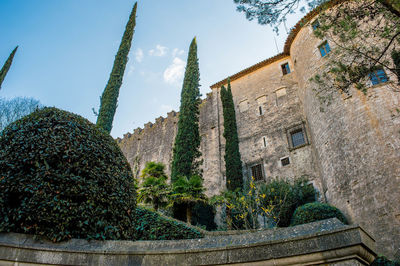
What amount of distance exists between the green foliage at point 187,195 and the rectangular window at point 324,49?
10979 millimetres

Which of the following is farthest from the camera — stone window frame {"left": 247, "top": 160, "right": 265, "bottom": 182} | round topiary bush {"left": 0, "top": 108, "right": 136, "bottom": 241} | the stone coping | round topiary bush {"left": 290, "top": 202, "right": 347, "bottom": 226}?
stone window frame {"left": 247, "top": 160, "right": 265, "bottom": 182}

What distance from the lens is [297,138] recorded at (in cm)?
1794

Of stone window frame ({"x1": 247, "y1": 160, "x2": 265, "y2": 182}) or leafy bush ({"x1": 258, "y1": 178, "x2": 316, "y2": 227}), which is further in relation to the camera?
stone window frame ({"x1": 247, "y1": 160, "x2": 265, "y2": 182})

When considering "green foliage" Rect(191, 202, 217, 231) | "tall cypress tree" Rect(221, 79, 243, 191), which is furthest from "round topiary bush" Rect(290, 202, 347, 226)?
"green foliage" Rect(191, 202, 217, 231)

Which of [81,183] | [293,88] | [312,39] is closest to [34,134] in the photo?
[81,183]

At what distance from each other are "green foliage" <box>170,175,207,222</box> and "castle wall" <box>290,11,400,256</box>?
635 cm

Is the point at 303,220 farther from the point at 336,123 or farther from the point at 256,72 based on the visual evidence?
the point at 256,72

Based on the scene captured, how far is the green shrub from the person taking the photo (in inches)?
301

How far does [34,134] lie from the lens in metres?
3.99

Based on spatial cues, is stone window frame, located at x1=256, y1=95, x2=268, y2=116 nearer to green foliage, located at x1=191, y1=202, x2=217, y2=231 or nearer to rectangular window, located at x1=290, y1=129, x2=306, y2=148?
rectangular window, located at x1=290, y1=129, x2=306, y2=148

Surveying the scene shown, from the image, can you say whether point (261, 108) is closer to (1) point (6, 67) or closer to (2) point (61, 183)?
(2) point (61, 183)

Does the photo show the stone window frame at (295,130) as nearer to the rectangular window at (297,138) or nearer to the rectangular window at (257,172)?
the rectangular window at (297,138)

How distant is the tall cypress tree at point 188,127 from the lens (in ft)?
55.8

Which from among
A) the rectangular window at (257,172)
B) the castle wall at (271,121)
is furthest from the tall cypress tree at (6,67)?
the rectangular window at (257,172)
